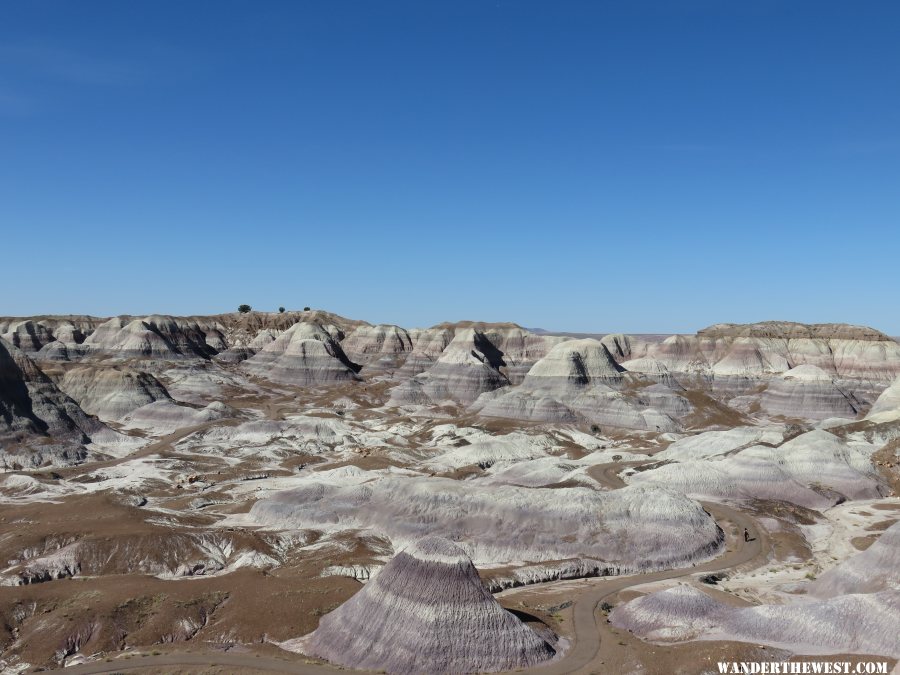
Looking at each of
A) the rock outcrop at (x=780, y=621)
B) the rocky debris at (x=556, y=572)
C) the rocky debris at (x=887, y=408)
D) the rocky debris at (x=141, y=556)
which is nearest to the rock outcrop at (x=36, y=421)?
the rocky debris at (x=141, y=556)

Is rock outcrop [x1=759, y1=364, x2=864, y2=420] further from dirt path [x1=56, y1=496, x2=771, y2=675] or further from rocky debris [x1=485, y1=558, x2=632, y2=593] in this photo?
rocky debris [x1=485, y1=558, x2=632, y2=593]

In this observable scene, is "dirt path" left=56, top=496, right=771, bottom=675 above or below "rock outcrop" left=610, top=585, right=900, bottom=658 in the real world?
below

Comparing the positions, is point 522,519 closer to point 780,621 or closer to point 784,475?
point 780,621

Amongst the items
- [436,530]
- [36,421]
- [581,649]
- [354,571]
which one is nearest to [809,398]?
[436,530]

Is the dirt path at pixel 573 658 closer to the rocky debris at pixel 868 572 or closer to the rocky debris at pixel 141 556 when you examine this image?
the rocky debris at pixel 868 572

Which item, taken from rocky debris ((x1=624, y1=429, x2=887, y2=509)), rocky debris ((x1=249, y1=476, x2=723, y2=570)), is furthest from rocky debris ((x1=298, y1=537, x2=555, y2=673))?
rocky debris ((x1=624, y1=429, x2=887, y2=509))

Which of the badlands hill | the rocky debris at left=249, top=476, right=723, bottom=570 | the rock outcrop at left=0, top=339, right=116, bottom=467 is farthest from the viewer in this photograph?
→ the rock outcrop at left=0, top=339, right=116, bottom=467

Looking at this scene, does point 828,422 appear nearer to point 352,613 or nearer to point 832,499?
point 832,499
